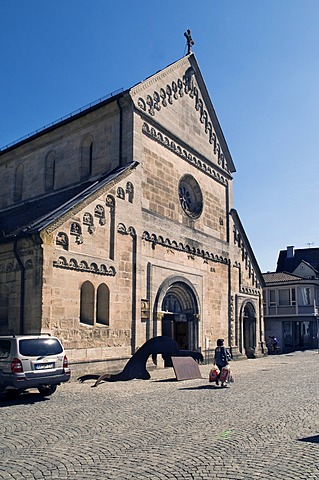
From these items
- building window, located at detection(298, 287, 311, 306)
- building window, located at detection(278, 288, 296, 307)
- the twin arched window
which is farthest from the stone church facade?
building window, located at detection(298, 287, 311, 306)

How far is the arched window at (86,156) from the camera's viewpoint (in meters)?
23.8

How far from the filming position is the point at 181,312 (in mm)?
24578

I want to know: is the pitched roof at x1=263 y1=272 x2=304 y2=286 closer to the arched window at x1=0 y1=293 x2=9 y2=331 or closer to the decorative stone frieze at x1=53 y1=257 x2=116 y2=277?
the decorative stone frieze at x1=53 y1=257 x2=116 y2=277

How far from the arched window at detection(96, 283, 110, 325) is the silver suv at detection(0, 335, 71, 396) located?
5487 millimetres

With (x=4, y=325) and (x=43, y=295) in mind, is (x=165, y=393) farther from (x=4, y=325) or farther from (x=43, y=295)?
(x=4, y=325)

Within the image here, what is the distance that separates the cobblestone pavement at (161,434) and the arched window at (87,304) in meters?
3.46

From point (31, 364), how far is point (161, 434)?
5013 mm

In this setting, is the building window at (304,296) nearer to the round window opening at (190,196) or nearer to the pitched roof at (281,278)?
the pitched roof at (281,278)

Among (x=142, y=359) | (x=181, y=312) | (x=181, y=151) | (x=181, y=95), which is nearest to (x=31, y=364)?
(x=142, y=359)

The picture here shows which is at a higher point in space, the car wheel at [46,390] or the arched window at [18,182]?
the arched window at [18,182]

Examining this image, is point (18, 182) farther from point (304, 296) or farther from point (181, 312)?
point (304, 296)

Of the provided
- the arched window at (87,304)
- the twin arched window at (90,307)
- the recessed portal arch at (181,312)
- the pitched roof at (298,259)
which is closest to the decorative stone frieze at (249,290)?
the recessed portal arch at (181,312)

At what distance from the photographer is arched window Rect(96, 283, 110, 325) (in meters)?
18.8

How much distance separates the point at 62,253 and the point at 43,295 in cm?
172
